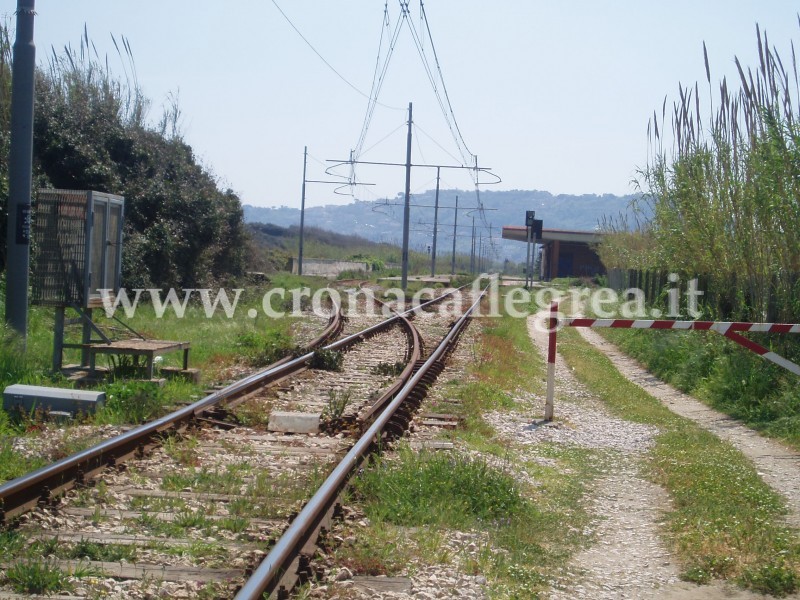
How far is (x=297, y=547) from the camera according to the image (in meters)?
5.11

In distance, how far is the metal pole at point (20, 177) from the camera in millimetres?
11461

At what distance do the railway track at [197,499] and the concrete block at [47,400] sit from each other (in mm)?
990

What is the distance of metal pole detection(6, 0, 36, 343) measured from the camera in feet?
37.6

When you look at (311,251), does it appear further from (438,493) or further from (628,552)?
(628,552)

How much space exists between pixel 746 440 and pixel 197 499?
6695 millimetres

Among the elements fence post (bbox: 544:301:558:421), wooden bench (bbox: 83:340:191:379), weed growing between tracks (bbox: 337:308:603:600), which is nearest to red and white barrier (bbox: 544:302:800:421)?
fence post (bbox: 544:301:558:421)

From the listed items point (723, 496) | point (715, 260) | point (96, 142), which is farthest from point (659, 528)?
point (96, 142)

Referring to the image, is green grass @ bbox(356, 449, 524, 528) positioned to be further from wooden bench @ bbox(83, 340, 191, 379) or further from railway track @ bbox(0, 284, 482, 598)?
wooden bench @ bbox(83, 340, 191, 379)

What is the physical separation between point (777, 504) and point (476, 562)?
307 cm

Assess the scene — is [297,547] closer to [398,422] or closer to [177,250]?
[398,422]

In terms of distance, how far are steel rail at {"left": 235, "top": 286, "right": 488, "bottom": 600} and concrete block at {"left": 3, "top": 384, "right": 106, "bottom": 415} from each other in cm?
281

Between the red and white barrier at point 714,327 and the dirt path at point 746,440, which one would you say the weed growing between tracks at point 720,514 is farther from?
the red and white barrier at point 714,327

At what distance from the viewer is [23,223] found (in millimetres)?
11492

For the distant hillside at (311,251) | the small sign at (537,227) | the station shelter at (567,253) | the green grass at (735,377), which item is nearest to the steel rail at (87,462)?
the green grass at (735,377)
